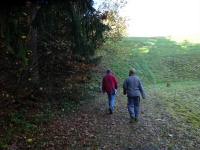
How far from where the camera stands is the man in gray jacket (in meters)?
15.7

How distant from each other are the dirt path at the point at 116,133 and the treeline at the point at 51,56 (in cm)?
193

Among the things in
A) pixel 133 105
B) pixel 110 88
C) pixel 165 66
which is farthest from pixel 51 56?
pixel 165 66

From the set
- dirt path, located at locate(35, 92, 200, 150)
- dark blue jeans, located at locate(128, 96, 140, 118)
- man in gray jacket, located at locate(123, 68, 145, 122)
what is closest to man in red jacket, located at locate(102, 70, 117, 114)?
dirt path, located at locate(35, 92, 200, 150)

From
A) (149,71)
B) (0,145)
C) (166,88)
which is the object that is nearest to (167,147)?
(0,145)

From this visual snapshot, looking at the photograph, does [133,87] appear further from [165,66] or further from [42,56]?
[165,66]

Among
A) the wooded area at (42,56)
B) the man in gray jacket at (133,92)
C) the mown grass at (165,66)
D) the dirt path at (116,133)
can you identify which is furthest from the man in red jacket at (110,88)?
the mown grass at (165,66)

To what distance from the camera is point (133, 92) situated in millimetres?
15734

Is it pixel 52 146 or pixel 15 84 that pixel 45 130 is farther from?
pixel 15 84

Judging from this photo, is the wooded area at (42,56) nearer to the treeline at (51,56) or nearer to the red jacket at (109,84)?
the treeline at (51,56)

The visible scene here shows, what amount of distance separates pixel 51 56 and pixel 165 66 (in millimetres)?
17743

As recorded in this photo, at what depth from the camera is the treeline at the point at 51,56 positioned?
997 centimetres

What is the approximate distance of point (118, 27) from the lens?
30.3 metres

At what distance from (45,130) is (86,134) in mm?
1324

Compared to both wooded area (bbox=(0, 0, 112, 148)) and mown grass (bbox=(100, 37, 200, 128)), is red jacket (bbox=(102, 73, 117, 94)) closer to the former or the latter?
wooded area (bbox=(0, 0, 112, 148))
